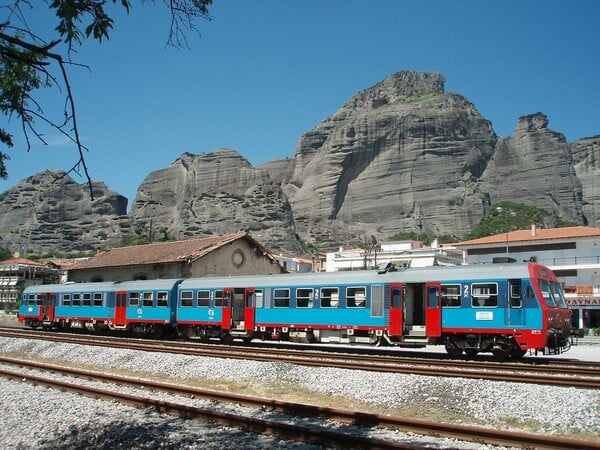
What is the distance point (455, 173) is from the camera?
194 meters

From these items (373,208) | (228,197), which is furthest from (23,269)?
(373,208)

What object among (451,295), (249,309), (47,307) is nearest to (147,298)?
(249,309)

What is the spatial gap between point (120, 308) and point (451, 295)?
19838mm

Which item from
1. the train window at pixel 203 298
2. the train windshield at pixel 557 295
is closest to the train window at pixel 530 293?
the train windshield at pixel 557 295

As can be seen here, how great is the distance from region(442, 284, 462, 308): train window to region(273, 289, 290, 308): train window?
692cm

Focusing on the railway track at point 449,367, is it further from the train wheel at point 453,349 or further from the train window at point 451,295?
the train window at point 451,295

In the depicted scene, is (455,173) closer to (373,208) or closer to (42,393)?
(373,208)

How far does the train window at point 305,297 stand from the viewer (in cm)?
2356

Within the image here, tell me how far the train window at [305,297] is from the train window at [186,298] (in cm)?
707

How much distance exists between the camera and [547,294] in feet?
61.9

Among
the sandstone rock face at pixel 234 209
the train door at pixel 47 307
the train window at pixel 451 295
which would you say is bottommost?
the train door at pixel 47 307

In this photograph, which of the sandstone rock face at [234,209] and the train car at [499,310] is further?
the sandstone rock face at [234,209]

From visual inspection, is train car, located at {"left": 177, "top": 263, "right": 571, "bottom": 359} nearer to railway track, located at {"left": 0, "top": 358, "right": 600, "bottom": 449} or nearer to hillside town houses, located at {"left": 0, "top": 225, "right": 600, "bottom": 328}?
hillside town houses, located at {"left": 0, "top": 225, "right": 600, "bottom": 328}

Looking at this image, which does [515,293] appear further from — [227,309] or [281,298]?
[227,309]
